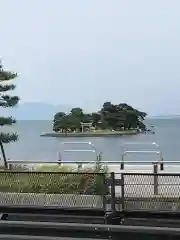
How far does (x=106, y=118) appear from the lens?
1153 inches

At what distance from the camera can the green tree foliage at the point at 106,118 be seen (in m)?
25.3

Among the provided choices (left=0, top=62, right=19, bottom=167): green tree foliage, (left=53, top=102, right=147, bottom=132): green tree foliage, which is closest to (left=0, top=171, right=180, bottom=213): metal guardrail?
(left=0, top=62, right=19, bottom=167): green tree foliage

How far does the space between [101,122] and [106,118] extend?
0.83 metres

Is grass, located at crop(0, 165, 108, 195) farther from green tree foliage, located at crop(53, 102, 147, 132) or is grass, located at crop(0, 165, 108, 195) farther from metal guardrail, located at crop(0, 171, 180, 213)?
green tree foliage, located at crop(53, 102, 147, 132)

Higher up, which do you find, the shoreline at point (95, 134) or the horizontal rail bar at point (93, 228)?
the horizontal rail bar at point (93, 228)

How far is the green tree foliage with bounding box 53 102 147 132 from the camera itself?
83.1 feet

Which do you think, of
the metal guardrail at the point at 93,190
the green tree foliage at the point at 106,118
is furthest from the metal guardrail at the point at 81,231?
the green tree foliage at the point at 106,118

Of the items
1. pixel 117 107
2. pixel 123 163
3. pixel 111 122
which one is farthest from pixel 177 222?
pixel 117 107

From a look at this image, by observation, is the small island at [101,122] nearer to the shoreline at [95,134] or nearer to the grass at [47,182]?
the shoreline at [95,134]

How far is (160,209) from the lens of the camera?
6391mm

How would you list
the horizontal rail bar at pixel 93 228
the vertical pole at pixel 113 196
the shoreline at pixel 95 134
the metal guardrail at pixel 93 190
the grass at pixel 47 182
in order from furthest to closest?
the shoreline at pixel 95 134
the grass at pixel 47 182
the metal guardrail at pixel 93 190
the vertical pole at pixel 113 196
the horizontal rail bar at pixel 93 228

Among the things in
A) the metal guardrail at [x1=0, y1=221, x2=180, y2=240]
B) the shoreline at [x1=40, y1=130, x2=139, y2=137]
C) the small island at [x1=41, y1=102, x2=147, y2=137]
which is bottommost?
the shoreline at [x1=40, y1=130, x2=139, y2=137]

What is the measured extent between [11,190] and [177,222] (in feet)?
9.25

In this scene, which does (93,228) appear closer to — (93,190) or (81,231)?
(81,231)
